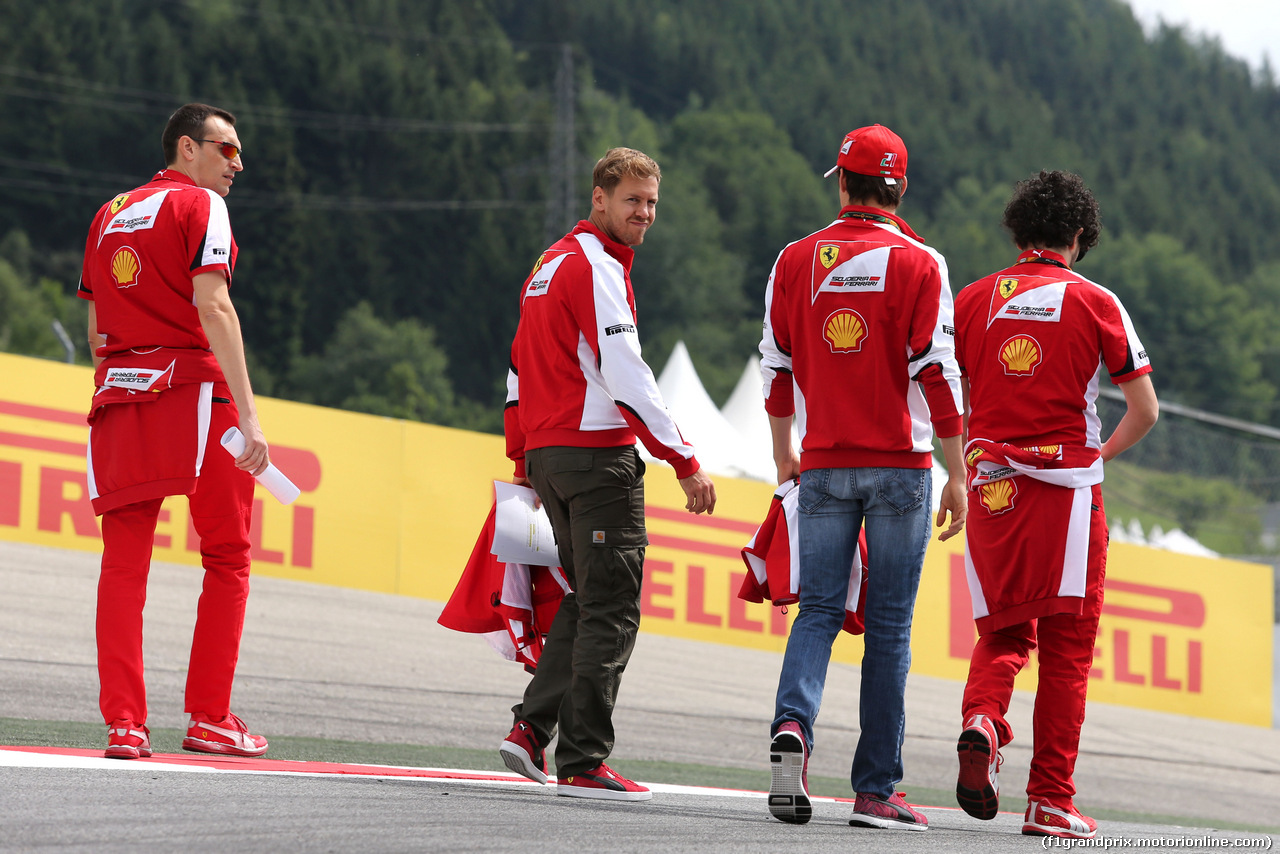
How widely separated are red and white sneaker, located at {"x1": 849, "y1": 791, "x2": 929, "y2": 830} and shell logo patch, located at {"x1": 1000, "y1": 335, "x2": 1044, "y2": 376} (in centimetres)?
137

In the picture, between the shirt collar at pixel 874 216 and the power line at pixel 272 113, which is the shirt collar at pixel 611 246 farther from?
the power line at pixel 272 113

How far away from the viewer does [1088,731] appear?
13.9 meters

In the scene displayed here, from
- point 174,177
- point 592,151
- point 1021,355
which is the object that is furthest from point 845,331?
point 592,151

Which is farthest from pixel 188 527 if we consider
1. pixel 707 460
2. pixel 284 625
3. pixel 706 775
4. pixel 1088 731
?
pixel 707 460

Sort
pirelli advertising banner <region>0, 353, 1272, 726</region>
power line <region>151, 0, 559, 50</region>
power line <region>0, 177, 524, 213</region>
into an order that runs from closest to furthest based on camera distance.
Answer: pirelli advertising banner <region>0, 353, 1272, 726</region>
power line <region>0, 177, 524, 213</region>
power line <region>151, 0, 559, 50</region>

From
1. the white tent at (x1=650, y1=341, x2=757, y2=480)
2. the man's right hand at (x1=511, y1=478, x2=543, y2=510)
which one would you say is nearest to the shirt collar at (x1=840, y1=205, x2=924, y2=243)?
the man's right hand at (x1=511, y1=478, x2=543, y2=510)

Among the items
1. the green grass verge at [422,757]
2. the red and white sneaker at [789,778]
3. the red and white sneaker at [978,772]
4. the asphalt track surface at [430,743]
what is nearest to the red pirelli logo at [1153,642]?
the asphalt track surface at [430,743]

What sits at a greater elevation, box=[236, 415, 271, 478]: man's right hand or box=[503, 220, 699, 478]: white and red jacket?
box=[503, 220, 699, 478]: white and red jacket

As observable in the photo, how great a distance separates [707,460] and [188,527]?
424 inches

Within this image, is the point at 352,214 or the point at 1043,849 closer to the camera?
the point at 1043,849

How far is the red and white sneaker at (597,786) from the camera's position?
4.58m

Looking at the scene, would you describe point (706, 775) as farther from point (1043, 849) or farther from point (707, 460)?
point (707, 460)

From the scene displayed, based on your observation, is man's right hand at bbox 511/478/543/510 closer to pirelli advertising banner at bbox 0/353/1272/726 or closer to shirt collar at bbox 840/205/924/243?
shirt collar at bbox 840/205/924/243

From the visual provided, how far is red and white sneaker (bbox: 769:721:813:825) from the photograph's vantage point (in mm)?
4090
